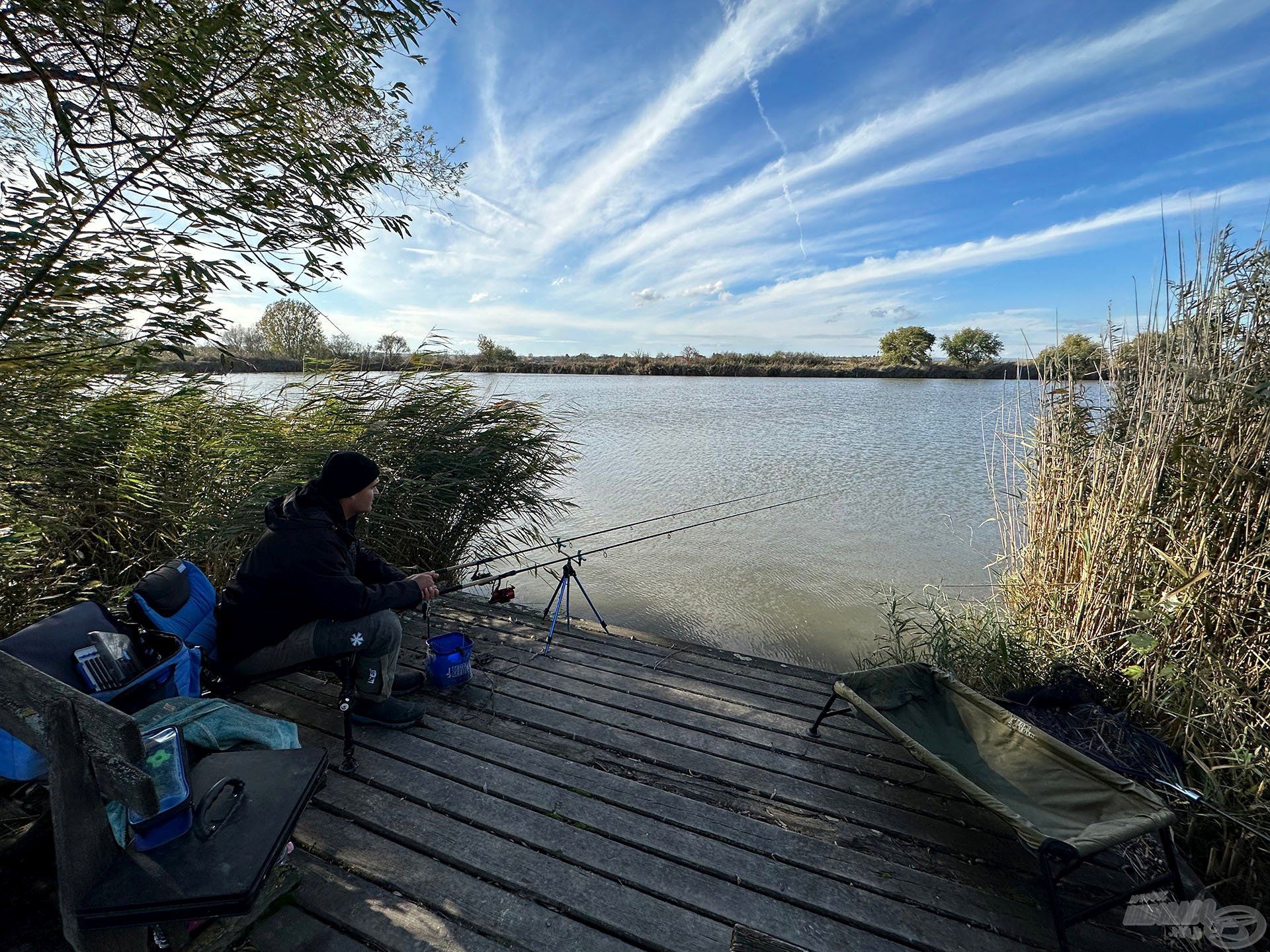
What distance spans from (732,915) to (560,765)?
3.00 feet

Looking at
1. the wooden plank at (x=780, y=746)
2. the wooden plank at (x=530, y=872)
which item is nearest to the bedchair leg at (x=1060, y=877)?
the wooden plank at (x=780, y=746)

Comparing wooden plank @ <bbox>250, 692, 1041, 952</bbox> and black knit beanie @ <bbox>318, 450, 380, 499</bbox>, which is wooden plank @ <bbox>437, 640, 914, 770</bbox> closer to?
wooden plank @ <bbox>250, 692, 1041, 952</bbox>

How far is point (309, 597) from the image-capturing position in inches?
93.3

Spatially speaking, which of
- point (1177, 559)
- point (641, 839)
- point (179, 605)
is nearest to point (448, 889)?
point (641, 839)

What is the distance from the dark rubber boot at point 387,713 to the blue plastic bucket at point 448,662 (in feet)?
0.94

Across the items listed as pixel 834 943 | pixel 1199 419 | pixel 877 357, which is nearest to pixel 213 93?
pixel 834 943

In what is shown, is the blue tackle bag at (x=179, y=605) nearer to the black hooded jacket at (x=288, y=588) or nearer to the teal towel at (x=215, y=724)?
the black hooded jacket at (x=288, y=588)

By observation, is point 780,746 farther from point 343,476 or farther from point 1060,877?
point 343,476

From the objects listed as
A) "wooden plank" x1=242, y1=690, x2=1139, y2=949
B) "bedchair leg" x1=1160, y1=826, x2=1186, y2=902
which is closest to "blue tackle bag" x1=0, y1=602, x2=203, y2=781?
"wooden plank" x1=242, y1=690, x2=1139, y2=949

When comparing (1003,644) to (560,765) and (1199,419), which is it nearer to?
(1199,419)

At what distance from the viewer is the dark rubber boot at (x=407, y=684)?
118 inches

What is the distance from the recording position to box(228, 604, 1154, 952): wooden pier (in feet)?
5.65

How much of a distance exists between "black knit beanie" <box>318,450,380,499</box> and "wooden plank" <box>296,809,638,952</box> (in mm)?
1206

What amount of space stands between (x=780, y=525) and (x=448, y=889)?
6.55 meters
